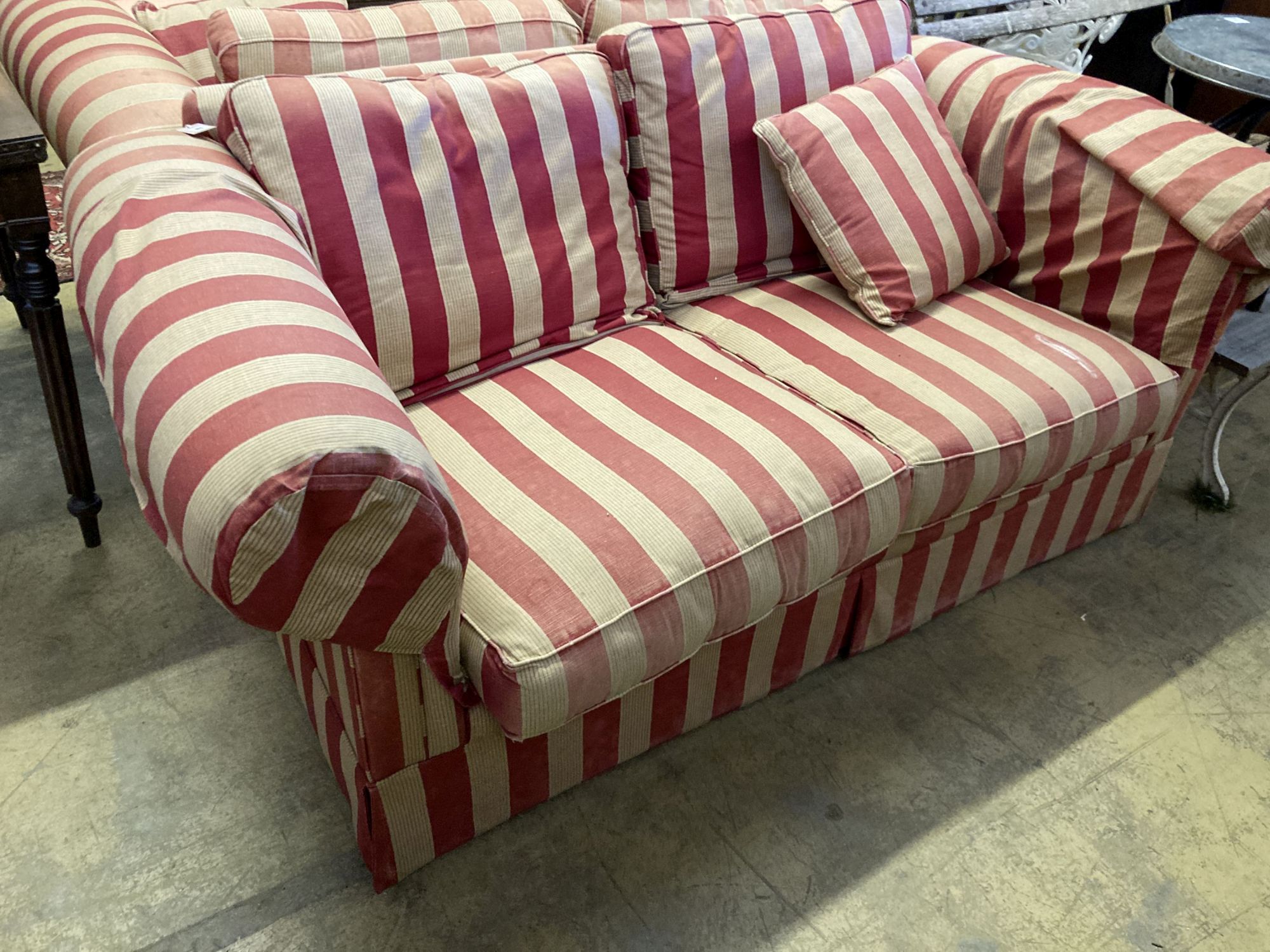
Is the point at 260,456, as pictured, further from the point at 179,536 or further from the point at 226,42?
the point at 226,42

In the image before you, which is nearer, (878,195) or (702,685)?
(702,685)

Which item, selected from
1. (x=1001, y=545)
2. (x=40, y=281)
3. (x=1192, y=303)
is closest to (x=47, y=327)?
(x=40, y=281)

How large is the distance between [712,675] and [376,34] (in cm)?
103

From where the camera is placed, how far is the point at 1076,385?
152 centimetres

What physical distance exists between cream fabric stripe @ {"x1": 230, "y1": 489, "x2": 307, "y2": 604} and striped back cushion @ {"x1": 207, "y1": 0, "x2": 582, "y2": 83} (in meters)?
0.80

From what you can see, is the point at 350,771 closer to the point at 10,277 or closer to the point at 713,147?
→ the point at 713,147

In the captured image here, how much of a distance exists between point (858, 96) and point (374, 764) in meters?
1.27

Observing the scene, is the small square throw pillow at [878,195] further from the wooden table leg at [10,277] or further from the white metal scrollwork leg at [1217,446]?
the wooden table leg at [10,277]

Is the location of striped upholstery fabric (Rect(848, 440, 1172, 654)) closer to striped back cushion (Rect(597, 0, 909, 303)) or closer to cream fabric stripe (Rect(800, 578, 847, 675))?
cream fabric stripe (Rect(800, 578, 847, 675))

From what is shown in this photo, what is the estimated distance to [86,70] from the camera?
1498 mm

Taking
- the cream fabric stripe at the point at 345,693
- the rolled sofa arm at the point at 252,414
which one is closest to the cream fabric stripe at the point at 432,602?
the rolled sofa arm at the point at 252,414

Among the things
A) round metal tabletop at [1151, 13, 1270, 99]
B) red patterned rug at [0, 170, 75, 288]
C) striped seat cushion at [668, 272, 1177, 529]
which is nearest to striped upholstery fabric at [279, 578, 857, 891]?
striped seat cushion at [668, 272, 1177, 529]

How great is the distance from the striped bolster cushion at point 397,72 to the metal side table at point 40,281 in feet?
0.73

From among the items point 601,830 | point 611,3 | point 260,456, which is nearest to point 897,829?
point 601,830
